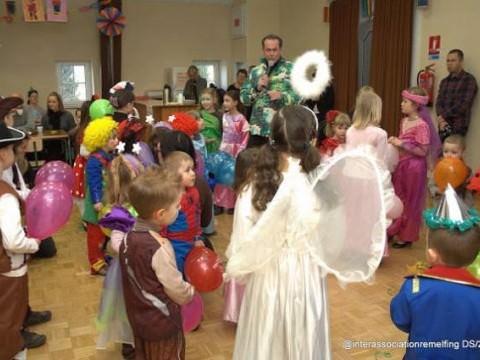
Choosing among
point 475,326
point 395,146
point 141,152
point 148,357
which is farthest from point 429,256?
point 395,146

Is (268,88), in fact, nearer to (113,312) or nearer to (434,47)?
(113,312)

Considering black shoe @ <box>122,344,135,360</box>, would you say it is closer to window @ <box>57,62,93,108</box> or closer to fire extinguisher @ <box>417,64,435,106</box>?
fire extinguisher @ <box>417,64,435,106</box>

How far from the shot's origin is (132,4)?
32.6 ft

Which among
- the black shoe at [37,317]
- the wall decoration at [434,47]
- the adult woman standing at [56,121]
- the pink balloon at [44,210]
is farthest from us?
the adult woman standing at [56,121]

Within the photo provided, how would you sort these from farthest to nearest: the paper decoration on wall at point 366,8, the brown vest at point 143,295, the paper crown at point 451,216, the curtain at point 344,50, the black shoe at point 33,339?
the curtain at point 344,50, the paper decoration on wall at point 366,8, the black shoe at point 33,339, the brown vest at point 143,295, the paper crown at point 451,216

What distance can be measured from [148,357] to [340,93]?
7.13m

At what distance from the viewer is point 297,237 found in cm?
180

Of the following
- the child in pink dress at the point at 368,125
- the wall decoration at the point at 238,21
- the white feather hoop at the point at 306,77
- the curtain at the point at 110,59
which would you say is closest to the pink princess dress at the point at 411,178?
the child in pink dress at the point at 368,125

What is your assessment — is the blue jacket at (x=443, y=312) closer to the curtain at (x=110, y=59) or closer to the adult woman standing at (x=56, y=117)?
the adult woman standing at (x=56, y=117)

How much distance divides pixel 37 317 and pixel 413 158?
310cm

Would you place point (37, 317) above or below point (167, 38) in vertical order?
below

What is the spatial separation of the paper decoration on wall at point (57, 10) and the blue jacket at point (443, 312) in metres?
9.10

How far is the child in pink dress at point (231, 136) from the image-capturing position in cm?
489

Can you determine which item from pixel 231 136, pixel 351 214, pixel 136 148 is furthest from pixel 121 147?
pixel 231 136
